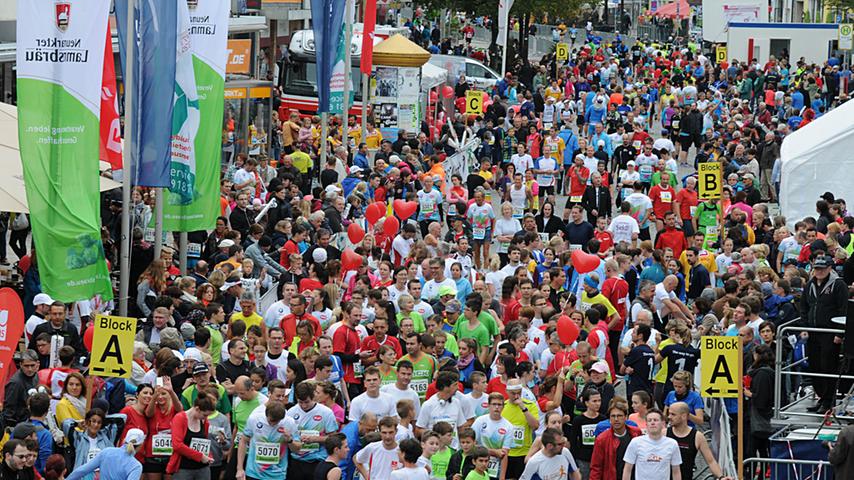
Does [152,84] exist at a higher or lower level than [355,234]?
higher

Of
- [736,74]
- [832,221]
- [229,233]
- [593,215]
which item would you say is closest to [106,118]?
[229,233]

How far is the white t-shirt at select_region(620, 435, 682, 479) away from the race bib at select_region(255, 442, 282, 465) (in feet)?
8.58

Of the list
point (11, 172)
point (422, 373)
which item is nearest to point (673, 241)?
point (422, 373)

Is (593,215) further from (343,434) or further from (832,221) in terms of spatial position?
(343,434)

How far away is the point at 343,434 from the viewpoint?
12.5 meters

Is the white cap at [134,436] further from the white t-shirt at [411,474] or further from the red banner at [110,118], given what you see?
the red banner at [110,118]

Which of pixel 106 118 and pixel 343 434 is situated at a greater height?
pixel 106 118

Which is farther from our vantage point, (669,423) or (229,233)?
(229,233)

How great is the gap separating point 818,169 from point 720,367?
525 inches

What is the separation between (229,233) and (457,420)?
6347mm

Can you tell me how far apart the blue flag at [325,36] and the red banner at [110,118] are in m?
7.92

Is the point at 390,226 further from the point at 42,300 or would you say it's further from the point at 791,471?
the point at 791,471

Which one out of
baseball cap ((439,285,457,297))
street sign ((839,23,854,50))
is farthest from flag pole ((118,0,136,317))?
street sign ((839,23,854,50))

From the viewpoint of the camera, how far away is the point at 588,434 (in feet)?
42.9
